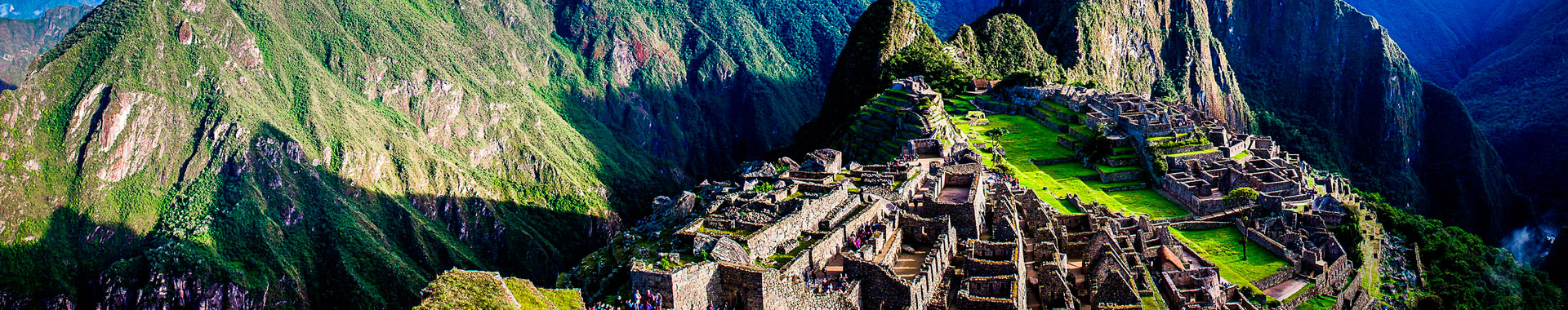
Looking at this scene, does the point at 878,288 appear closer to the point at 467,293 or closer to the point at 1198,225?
the point at 467,293

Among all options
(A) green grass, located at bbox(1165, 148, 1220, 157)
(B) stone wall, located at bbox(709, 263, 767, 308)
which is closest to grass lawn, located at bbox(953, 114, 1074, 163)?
(A) green grass, located at bbox(1165, 148, 1220, 157)

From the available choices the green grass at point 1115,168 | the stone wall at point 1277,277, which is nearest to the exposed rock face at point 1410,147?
the green grass at point 1115,168

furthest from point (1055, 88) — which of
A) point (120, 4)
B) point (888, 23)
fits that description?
point (120, 4)

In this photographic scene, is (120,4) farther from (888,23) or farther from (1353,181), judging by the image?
(1353,181)

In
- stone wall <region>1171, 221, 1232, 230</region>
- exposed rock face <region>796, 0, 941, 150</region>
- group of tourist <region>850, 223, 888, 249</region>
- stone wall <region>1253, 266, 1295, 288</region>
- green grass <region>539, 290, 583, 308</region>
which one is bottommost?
stone wall <region>1253, 266, 1295, 288</region>

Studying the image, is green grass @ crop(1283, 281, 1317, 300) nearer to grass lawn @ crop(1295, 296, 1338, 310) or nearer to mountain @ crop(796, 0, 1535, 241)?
grass lawn @ crop(1295, 296, 1338, 310)
